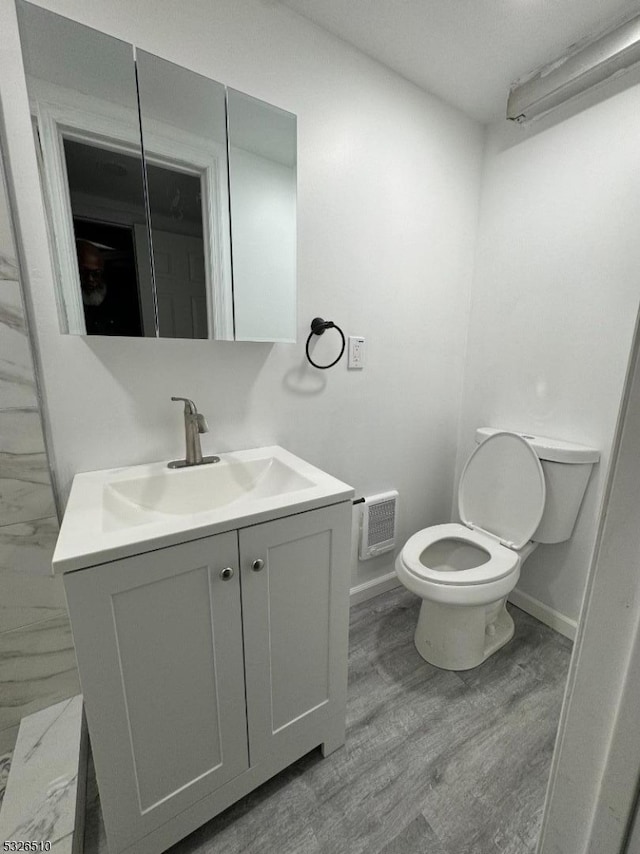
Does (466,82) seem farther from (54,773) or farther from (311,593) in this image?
(54,773)

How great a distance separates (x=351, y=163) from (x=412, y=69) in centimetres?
44

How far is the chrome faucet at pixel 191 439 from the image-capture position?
3.76ft

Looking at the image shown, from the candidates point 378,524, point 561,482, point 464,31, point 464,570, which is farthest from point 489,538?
point 464,31

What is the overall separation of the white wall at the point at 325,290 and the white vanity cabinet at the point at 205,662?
532 millimetres

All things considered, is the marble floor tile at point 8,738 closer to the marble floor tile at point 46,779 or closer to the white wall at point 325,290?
the marble floor tile at point 46,779

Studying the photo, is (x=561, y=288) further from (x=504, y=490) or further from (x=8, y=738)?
(x=8, y=738)

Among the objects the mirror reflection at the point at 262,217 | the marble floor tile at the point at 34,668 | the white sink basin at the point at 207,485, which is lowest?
the marble floor tile at the point at 34,668

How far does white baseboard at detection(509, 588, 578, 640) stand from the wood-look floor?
0.46ft

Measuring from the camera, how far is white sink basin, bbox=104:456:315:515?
109 cm

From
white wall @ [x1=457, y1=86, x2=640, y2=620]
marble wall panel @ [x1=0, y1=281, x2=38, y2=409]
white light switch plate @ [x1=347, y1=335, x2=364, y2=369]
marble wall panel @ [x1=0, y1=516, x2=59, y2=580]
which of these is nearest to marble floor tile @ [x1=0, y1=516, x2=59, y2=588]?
marble wall panel @ [x1=0, y1=516, x2=59, y2=580]

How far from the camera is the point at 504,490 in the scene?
62.5 inches

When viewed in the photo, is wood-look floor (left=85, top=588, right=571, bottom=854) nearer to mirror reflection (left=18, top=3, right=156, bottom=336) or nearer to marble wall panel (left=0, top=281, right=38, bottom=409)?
marble wall panel (left=0, top=281, right=38, bottom=409)

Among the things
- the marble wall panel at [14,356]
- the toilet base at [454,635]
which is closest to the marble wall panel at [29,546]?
the marble wall panel at [14,356]

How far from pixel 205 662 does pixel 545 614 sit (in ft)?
5.25
